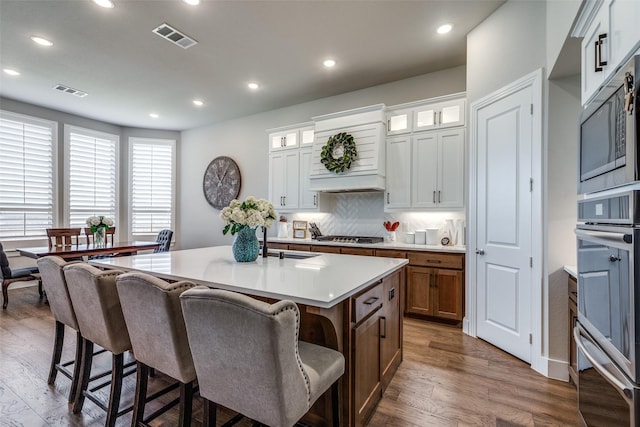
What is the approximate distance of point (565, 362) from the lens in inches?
87.7

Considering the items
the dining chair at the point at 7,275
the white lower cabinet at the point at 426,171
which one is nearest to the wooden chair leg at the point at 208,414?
the white lower cabinet at the point at 426,171

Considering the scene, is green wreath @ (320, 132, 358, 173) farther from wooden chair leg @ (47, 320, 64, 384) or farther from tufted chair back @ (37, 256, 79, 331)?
wooden chair leg @ (47, 320, 64, 384)

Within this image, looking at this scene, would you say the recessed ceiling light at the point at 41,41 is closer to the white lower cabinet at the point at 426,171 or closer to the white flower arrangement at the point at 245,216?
the white flower arrangement at the point at 245,216

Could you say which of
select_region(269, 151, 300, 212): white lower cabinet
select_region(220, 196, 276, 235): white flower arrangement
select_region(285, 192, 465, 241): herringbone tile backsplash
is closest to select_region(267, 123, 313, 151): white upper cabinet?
select_region(269, 151, 300, 212): white lower cabinet

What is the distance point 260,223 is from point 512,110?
2.45m

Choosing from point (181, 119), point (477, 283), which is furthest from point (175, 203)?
point (477, 283)

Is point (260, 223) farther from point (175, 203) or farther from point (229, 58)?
point (175, 203)

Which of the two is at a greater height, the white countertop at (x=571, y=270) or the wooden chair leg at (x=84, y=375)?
the white countertop at (x=571, y=270)

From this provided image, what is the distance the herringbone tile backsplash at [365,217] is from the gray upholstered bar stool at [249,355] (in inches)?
126

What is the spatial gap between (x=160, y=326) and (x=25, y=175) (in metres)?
5.73

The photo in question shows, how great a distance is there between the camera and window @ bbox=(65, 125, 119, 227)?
5.60 m

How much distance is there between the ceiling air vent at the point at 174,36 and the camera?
9.87ft

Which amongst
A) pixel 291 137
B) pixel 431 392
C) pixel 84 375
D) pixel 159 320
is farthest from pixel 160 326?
pixel 291 137

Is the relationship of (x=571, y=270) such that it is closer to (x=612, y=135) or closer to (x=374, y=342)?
(x=612, y=135)
